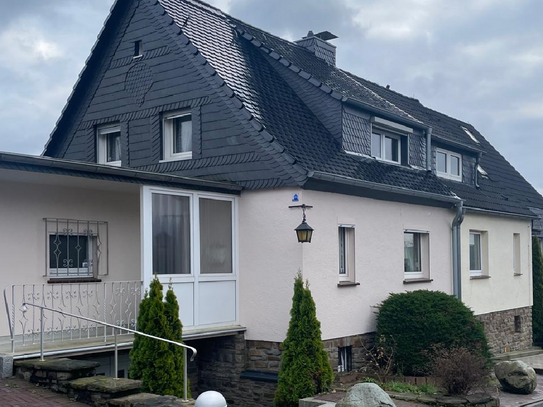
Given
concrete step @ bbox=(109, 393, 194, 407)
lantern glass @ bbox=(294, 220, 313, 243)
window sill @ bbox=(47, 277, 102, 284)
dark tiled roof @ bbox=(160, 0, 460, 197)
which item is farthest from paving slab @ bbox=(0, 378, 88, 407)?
dark tiled roof @ bbox=(160, 0, 460, 197)

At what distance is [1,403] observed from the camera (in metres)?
7.82

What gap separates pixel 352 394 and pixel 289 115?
20.0ft

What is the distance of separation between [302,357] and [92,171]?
4.41m

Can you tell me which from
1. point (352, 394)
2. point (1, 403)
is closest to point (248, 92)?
point (352, 394)

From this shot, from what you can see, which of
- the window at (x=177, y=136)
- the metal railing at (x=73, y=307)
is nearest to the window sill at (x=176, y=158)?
the window at (x=177, y=136)

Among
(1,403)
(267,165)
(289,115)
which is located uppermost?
(289,115)

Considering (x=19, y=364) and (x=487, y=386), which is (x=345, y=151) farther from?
(x=19, y=364)

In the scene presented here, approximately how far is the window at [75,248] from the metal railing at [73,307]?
32 centimetres

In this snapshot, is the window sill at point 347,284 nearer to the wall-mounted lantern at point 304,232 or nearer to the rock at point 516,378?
the wall-mounted lantern at point 304,232

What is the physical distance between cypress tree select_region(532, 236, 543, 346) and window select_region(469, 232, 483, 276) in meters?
3.97

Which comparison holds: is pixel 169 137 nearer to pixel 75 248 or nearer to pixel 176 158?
pixel 176 158

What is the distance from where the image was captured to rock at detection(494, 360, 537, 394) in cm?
1277

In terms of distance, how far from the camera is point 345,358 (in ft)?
42.5

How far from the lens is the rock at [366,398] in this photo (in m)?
9.16
